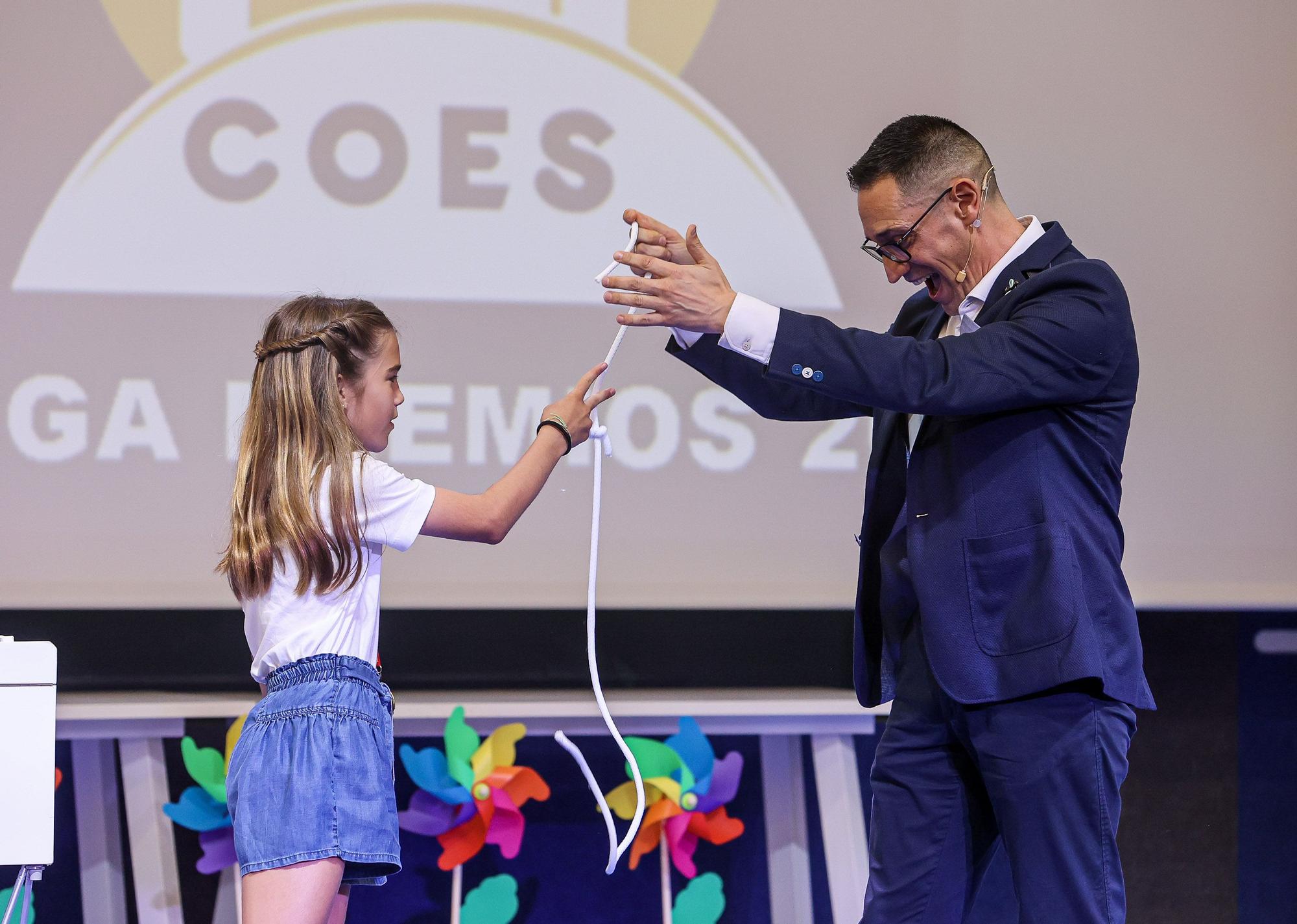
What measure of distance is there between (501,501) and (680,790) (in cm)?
103

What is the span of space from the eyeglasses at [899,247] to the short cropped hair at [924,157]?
0.02 m

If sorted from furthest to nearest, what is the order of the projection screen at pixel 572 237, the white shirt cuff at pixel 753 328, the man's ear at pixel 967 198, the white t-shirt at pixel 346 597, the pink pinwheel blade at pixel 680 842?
the projection screen at pixel 572 237
the pink pinwheel blade at pixel 680 842
the man's ear at pixel 967 198
the white t-shirt at pixel 346 597
the white shirt cuff at pixel 753 328

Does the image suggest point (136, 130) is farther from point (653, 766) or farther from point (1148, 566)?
point (1148, 566)

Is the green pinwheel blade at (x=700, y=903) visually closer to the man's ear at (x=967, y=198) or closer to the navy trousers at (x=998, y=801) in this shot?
the navy trousers at (x=998, y=801)

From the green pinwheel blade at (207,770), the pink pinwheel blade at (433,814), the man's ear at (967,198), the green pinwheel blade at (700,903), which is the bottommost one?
the green pinwheel blade at (700,903)

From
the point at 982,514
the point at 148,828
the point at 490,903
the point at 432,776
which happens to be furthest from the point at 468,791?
the point at 982,514

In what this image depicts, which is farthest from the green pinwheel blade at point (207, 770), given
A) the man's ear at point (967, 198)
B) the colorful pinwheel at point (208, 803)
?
the man's ear at point (967, 198)

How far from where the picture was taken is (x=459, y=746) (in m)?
2.42

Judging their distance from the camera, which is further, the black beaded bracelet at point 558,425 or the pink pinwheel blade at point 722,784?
the pink pinwheel blade at point 722,784

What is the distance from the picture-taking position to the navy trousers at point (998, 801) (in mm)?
1560

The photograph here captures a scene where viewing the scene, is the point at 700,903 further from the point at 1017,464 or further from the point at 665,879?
the point at 1017,464

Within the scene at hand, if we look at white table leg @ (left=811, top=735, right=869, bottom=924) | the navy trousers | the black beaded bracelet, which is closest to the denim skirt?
the black beaded bracelet

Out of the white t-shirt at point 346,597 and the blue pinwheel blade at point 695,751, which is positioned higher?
the white t-shirt at point 346,597

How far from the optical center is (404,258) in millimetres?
2680
